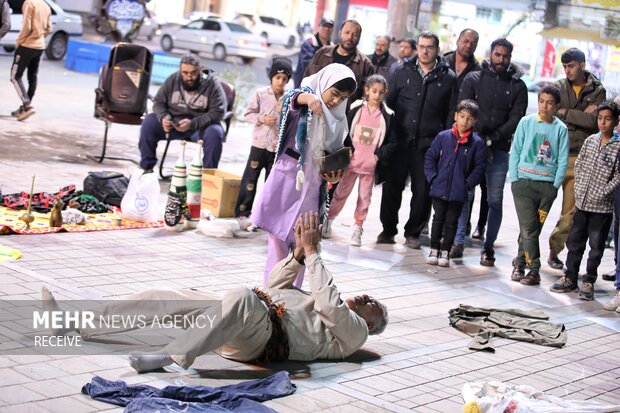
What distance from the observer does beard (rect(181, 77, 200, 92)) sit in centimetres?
1202

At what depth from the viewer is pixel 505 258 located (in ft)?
37.7

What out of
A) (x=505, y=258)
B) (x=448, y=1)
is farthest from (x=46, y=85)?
(x=505, y=258)

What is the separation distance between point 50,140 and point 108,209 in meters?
4.22

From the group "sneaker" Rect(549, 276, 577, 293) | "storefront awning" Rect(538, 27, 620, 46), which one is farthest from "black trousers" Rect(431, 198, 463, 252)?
"storefront awning" Rect(538, 27, 620, 46)

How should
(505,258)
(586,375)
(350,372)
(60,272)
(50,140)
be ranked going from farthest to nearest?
(50,140) < (505,258) < (60,272) < (586,375) < (350,372)

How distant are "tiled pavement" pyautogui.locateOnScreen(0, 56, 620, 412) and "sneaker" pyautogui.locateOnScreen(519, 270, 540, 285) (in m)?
0.12

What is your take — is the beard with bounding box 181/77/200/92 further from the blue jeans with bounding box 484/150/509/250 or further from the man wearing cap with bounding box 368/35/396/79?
the blue jeans with bounding box 484/150/509/250

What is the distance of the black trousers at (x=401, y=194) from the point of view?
37.0 feet

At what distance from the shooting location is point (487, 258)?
10914mm

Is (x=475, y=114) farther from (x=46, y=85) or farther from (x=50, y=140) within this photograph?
(x=46, y=85)

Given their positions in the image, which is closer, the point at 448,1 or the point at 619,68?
the point at 619,68

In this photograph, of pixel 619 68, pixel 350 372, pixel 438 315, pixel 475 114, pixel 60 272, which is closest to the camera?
pixel 350 372

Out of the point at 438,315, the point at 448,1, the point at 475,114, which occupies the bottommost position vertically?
the point at 438,315

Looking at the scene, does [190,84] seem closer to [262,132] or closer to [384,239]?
[262,132]
